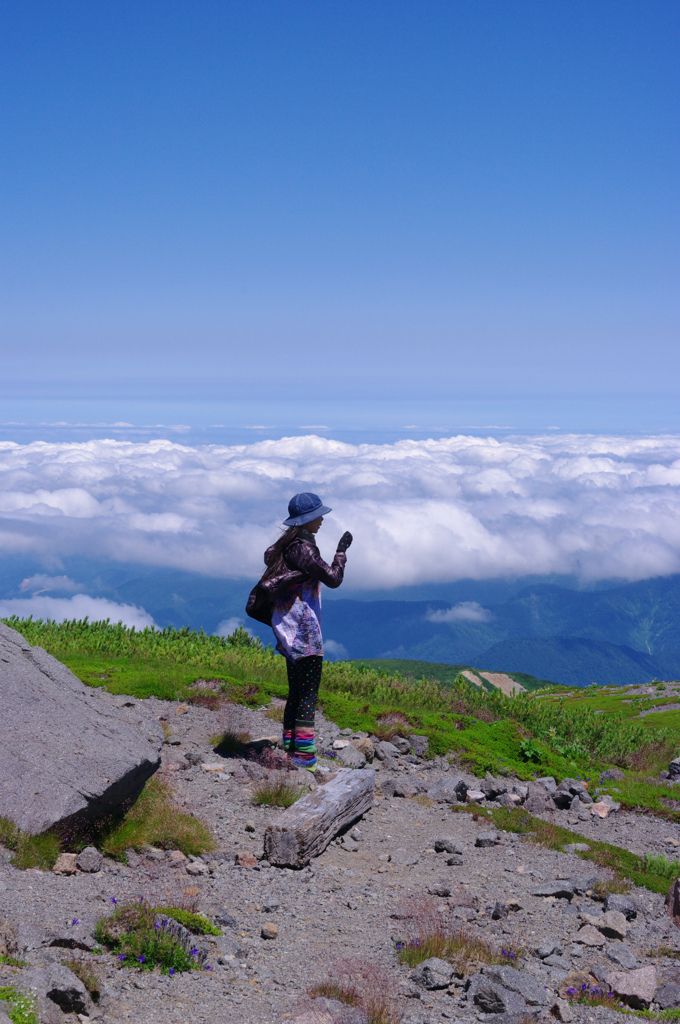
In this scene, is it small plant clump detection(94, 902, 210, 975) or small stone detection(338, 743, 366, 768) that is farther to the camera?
small stone detection(338, 743, 366, 768)

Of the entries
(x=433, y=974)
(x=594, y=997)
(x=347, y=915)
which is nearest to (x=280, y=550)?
(x=347, y=915)

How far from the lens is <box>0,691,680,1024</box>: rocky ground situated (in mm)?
5047

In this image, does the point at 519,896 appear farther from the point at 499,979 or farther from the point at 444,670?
the point at 444,670

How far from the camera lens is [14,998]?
4027mm

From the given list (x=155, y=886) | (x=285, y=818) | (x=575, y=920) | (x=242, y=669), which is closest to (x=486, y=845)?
(x=575, y=920)

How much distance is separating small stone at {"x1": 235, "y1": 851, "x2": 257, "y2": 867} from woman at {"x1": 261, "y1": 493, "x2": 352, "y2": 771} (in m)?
2.89

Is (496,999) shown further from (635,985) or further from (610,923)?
(610,923)

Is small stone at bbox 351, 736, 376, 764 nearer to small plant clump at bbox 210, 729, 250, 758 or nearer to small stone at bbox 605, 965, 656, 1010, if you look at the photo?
small plant clump at bbox 210, 729, 250, 758

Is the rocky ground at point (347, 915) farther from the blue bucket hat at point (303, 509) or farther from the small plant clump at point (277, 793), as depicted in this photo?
the blue bucket hat at point (303, 509)

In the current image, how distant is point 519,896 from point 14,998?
546cm

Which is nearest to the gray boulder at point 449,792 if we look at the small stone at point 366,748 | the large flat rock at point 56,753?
the small stone at point 366,748

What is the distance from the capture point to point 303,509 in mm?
10414

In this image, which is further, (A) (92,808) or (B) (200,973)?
(A) (92,808)

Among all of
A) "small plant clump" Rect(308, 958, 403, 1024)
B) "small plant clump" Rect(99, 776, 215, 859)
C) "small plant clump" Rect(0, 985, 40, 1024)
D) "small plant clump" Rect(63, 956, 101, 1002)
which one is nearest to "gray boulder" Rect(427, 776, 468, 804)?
"small plant clump" Rect(99, 776, 215, 859)
